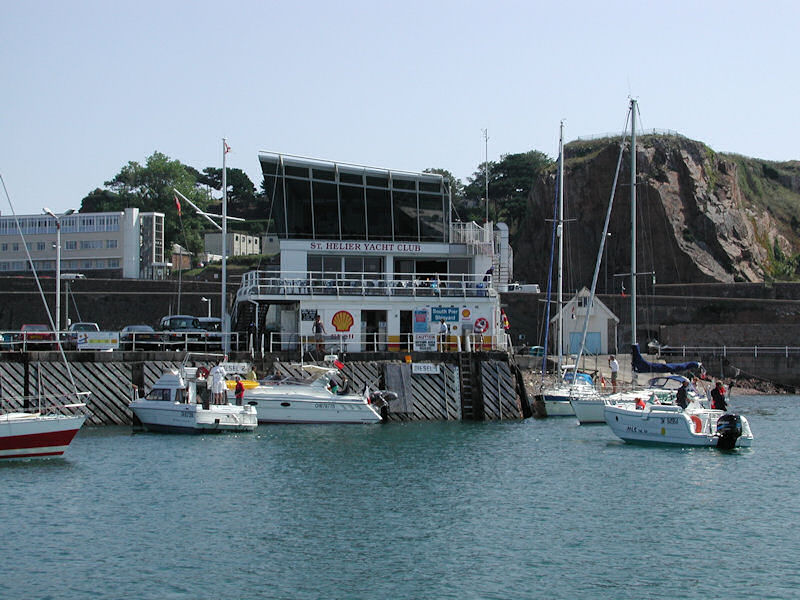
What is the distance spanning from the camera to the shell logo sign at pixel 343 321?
4366 centimetres

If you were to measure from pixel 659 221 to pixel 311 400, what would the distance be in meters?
60.6

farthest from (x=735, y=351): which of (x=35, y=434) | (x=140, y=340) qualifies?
(x=35, y=434)

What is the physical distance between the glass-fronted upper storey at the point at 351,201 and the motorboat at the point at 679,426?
1492 centimetres

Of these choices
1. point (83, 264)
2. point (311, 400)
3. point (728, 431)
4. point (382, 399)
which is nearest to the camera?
point (728, 431)

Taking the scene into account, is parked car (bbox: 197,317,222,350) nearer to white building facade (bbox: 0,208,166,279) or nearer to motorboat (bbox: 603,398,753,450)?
motorboat (bbox: 603,398,753,450)

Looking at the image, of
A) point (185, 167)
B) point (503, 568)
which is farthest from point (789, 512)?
point (185, 167)

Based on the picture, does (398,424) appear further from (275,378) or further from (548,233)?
(548,233)

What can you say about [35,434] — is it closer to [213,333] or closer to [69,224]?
[213,333]

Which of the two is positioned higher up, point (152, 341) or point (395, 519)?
point (152, 341)

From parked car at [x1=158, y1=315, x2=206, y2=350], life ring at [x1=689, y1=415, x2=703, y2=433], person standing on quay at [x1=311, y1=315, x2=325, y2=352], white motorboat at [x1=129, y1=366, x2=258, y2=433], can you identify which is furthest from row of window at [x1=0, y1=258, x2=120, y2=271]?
life ring at [x1=689, y1=415, x2=703, y2=433]

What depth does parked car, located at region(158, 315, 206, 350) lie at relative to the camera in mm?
41031

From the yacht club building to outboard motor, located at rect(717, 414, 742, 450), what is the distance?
12.0m

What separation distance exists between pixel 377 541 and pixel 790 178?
10341 centimetres

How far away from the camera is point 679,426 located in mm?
35562
